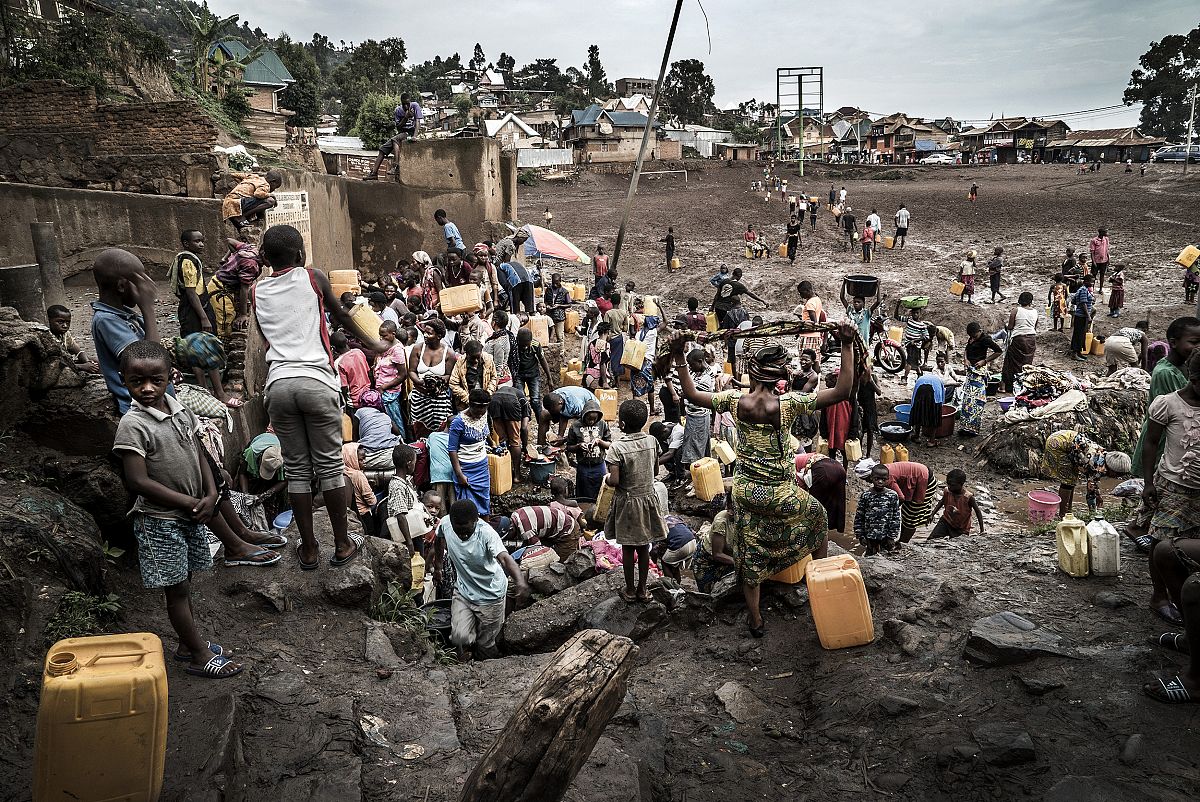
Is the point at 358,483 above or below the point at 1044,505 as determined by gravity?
above

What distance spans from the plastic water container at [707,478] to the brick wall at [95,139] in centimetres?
688

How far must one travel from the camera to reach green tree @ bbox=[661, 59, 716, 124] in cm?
7388

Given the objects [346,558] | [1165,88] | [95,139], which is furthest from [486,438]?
[1165,88]

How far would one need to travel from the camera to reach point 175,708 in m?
3.15

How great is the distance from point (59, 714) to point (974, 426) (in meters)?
10.6

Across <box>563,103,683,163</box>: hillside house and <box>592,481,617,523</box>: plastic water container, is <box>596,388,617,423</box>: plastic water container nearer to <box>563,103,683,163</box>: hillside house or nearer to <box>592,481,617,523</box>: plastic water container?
<box>592,481,617,523</box>: plastic water container

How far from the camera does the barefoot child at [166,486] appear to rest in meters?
3.11

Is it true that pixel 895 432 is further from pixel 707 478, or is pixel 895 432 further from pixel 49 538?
pixel 49 538

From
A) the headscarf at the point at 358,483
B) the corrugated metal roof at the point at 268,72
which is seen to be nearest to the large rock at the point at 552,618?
the headscarf at the point at 358,483

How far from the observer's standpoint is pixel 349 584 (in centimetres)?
446

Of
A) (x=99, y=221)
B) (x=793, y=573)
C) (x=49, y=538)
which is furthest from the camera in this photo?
(x=99, y=221)

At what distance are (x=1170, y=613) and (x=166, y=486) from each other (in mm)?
5121

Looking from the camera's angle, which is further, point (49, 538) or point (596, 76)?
point (596, 76)

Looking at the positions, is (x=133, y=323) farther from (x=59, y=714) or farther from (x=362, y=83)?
(x=362, y=83)
